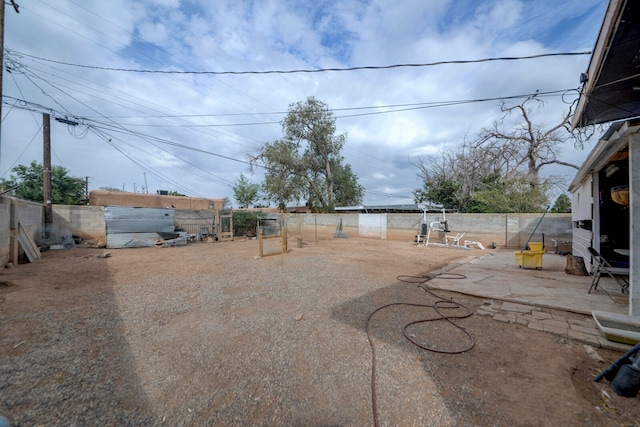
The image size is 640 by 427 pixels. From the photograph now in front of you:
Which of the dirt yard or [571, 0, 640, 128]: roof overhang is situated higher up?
[571, 0, 640, 128]: roof overhang

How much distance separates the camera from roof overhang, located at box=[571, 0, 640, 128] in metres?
2.58

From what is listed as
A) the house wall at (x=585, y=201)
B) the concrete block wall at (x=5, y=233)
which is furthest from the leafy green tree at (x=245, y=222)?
the house wall at (x=585, y=201)

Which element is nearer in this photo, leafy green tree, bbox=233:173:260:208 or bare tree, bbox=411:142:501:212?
bare tree, bbox=411:142:501:212

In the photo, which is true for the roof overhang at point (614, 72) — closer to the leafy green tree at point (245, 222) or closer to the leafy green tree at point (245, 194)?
the leafy green tree at point (245, 222)

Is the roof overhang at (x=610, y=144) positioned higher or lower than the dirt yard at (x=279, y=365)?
higher

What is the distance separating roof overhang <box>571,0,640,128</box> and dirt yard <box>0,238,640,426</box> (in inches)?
128

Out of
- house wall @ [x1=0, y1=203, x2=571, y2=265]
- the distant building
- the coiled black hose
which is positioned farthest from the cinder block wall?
the distant building

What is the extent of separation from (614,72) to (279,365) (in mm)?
5493

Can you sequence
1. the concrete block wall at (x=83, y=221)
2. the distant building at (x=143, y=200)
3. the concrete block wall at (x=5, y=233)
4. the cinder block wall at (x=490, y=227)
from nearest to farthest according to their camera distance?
the concrete block wall at (x=5, y=233) < the cinder block wall at (x=490, y=227) < the concrete block wall at (x=83, y=221) < the distant building at (x=143, y=200)

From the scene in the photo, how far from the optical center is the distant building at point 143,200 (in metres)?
15.7

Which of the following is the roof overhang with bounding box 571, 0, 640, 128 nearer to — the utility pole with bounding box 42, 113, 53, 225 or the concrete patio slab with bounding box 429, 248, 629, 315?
the concrete patio slab with bounding box 429, 248, 629, 315

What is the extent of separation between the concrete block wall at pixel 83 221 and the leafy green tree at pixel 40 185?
642 centimetres

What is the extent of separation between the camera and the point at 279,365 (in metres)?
2.37

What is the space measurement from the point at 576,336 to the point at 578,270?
156 inches
